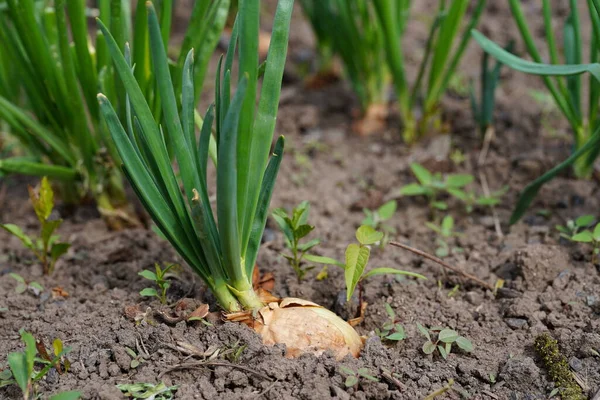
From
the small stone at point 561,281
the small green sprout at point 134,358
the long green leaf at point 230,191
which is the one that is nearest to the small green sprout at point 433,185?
the small stone at point 561,281

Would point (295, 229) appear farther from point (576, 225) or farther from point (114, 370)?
point (576, 225)

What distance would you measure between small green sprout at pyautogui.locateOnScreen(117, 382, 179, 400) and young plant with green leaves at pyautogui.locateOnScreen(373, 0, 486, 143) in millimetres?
1383

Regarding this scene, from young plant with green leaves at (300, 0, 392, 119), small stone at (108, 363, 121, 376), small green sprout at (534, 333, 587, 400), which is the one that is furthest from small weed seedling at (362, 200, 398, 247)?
small stone at (108, 363, 121, 376)

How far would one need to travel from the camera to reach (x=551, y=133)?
230cm

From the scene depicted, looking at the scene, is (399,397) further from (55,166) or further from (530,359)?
(55,166)

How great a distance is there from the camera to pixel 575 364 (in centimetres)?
136

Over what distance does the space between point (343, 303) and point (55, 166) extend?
0.88 m

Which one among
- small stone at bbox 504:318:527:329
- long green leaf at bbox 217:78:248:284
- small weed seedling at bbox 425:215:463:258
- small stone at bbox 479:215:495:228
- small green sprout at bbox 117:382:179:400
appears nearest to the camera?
long green leaf at bbox 217:78:248:284

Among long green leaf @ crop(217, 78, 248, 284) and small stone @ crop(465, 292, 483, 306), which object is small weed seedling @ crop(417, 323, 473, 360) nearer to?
small stone @ crop(465, 292, 483, 306)

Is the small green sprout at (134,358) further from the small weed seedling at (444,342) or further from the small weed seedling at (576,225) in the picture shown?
the small weed seedling at (576,225)

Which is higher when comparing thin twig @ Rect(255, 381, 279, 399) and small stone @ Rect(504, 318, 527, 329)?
thin twig @ Rect(255, 381, 279, 399)

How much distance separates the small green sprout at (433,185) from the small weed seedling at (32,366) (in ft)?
3.55

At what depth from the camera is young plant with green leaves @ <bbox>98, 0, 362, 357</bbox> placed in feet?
3.97

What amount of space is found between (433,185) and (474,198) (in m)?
0.14
